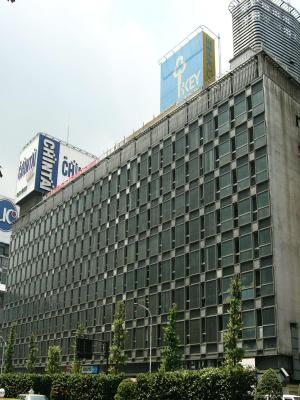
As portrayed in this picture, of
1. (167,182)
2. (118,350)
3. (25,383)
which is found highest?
(167,182)

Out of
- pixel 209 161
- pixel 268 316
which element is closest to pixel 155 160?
pixel 209 161

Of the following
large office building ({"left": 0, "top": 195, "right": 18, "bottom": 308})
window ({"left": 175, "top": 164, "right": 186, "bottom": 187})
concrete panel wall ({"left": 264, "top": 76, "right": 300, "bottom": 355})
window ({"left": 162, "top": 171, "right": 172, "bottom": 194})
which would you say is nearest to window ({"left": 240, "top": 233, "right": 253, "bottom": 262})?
concrete panel wall ({"left": 264, "top": 76, "right": 300, "bottom": 355})

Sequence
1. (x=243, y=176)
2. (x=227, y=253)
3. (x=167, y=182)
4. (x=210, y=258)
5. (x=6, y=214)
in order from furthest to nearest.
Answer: (x=6, y=214), (x=167, y=182), (x=210, y=258), (x=243, y=176), (x=227, y=253)

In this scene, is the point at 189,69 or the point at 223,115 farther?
the point at 189,69

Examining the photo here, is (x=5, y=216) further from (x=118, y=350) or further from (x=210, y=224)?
(x=210, y=224)

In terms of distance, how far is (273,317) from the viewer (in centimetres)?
5150

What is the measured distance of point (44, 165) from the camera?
387 ft

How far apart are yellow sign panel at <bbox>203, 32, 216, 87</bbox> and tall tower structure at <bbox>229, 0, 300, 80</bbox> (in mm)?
5710

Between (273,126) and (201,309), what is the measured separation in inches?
871

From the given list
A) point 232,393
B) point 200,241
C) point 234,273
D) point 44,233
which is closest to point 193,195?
point 200,241

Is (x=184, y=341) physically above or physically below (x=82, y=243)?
below

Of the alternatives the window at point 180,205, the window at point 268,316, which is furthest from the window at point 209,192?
the window at point 268,316

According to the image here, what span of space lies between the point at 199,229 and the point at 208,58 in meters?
37.6

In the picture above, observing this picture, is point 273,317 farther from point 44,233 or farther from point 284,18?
point 284,18
